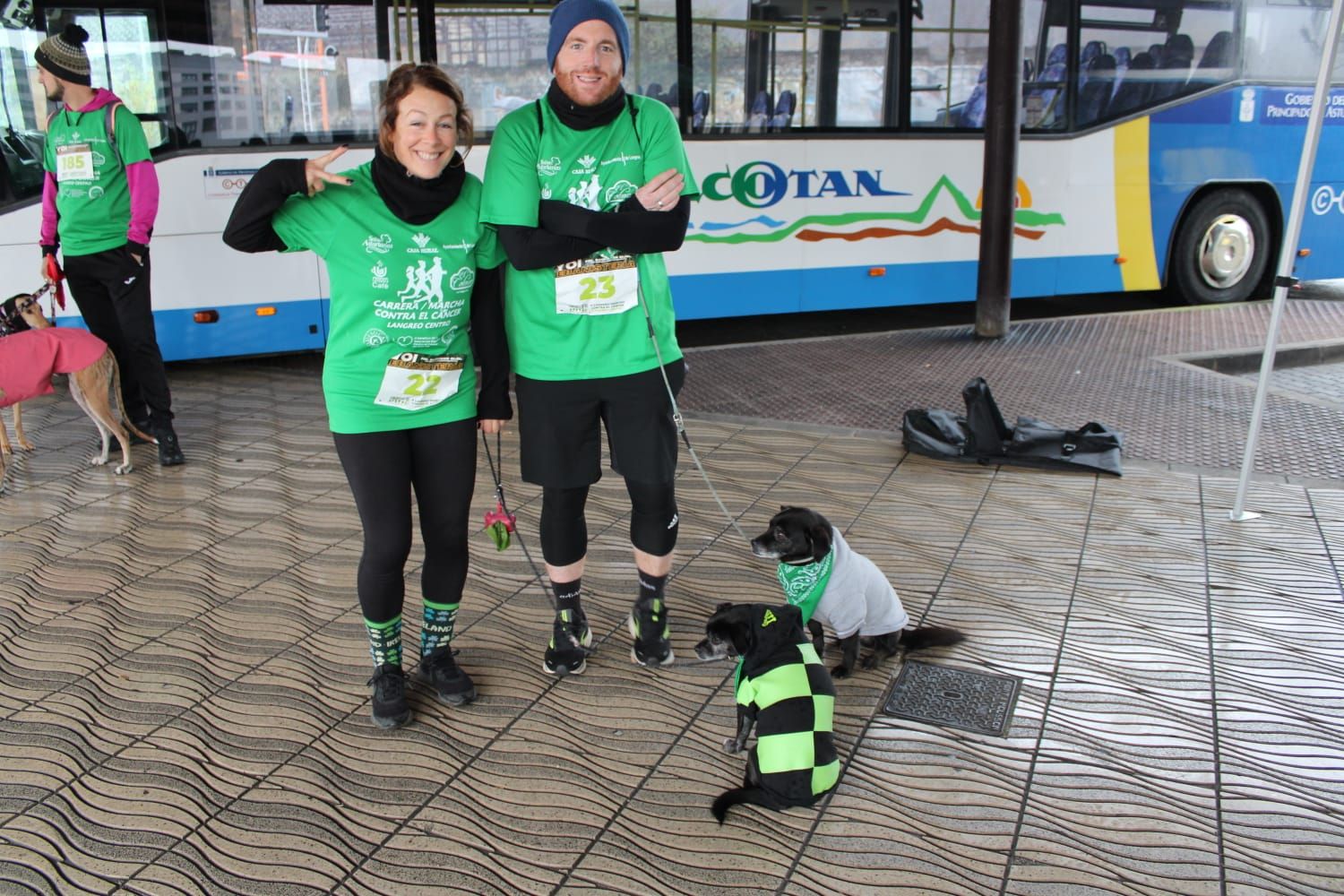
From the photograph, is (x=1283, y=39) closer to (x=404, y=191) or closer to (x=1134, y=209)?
(x=1134, y=209)

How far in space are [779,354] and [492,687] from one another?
18.2ft

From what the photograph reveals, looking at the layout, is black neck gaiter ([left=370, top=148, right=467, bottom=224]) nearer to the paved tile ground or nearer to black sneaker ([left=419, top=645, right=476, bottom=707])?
black sneaker ([left=419, top=645, right=476, bottom=707])

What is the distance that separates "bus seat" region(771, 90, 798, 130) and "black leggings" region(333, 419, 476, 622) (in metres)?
6.40

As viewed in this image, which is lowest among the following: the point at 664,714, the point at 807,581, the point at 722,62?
the point at 664,714

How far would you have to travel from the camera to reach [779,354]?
28.7 ft

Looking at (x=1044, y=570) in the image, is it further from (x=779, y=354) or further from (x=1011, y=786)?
(x=779, y=354)

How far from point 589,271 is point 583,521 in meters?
0.85

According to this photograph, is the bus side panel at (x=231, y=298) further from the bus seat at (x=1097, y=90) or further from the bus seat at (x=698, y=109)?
the bus seat at (x=1097, y=90)

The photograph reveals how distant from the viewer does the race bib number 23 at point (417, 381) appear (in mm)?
3080

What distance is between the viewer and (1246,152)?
33.6ft

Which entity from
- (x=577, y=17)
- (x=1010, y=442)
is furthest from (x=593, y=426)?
(x=1010, y=442)

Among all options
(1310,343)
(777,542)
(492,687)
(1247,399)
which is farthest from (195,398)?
(1310,343)

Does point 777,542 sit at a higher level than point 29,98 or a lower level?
lower

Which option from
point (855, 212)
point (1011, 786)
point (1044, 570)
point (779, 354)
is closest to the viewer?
point (1011, 786)
